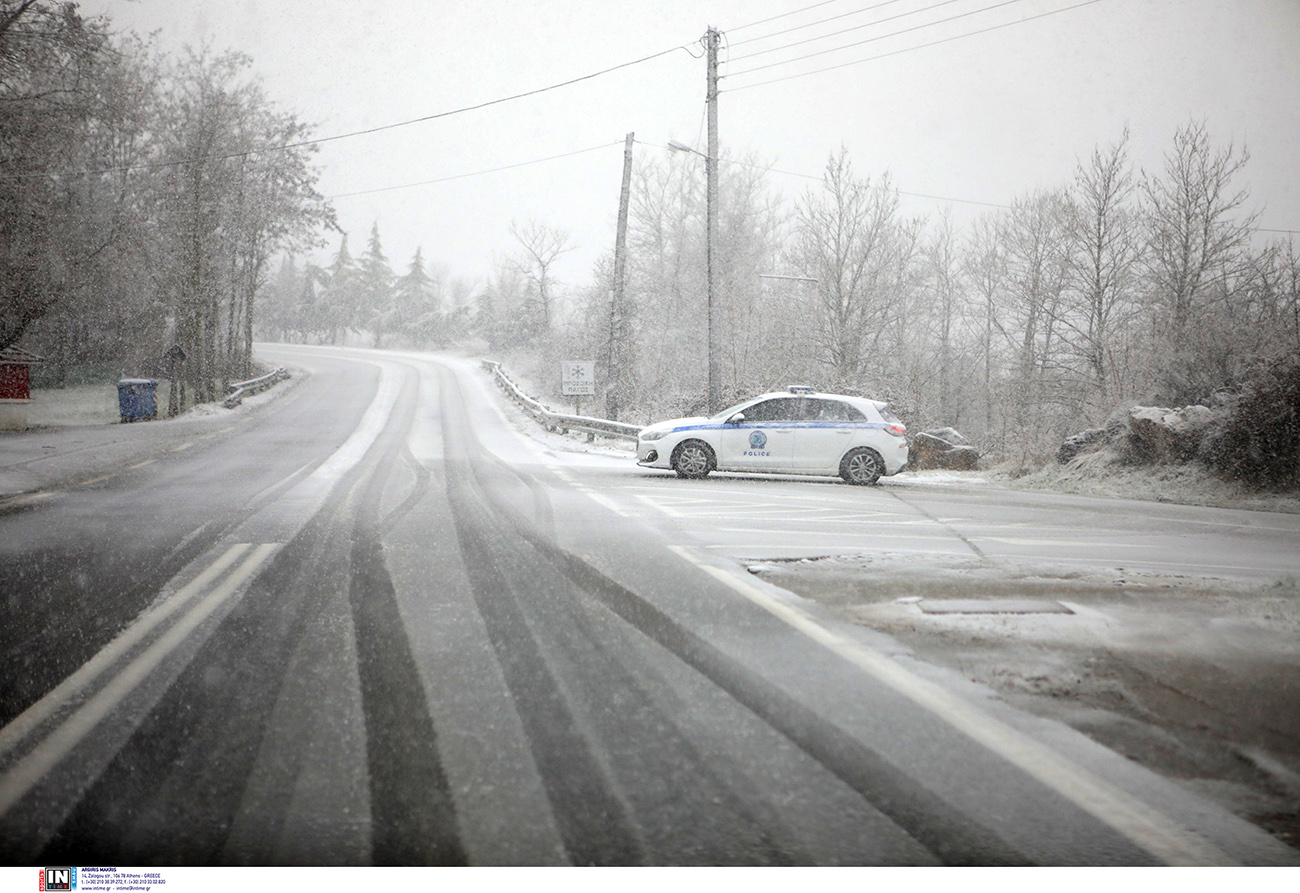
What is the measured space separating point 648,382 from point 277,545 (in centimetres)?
2598

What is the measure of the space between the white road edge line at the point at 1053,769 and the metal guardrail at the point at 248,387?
2943 cm

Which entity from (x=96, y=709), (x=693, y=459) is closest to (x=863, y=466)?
(x=693, y=459)

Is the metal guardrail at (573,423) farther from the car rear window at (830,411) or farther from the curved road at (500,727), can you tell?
the curved road at (500,727)

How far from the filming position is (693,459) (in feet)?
47.8

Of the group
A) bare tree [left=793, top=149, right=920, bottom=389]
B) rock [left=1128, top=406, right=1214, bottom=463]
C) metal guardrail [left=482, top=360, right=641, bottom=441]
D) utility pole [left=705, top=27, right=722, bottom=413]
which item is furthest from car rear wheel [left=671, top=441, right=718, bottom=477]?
bare tree [left=793, top=149, right=920, bottom=389]

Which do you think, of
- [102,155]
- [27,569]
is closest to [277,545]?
[27,569]

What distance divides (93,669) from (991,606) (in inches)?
203

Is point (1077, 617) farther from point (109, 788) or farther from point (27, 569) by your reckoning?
point (27, 569)

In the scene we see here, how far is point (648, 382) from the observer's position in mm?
32781

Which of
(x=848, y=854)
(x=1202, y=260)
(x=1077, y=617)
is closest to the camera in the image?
(x=848, y=854)

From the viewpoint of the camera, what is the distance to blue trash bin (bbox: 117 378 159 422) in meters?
24.1

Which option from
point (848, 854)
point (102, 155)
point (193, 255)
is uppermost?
point (102, 155)

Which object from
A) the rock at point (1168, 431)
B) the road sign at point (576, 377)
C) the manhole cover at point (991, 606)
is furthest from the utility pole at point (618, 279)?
the manhole cover at point (991, 606)

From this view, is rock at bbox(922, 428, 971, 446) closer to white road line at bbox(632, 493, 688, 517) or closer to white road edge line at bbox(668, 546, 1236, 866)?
white road line at bbox(632, 493, 688, 517)
